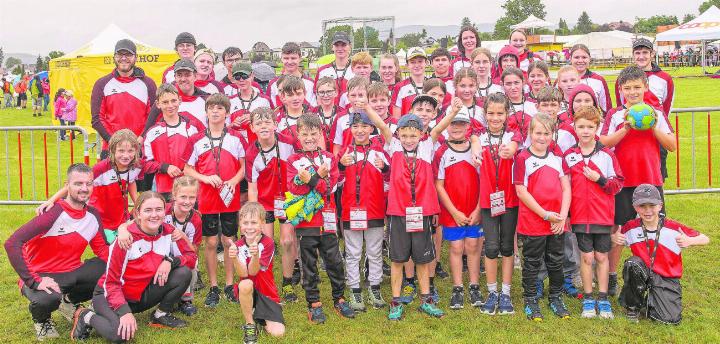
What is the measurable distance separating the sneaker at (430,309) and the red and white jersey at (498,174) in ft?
3.41

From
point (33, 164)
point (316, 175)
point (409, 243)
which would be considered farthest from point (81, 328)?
point (33, 164)

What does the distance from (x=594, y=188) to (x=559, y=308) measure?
1154mm

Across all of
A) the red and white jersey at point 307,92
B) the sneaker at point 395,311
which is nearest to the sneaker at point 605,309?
the sneaker at point 395,311

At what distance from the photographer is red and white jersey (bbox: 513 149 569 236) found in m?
5.34

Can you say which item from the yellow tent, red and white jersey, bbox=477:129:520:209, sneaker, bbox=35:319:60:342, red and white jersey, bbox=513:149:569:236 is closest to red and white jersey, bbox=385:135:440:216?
red and white jersey, bbox=477:129:520:209

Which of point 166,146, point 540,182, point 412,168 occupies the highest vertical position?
point 166,146

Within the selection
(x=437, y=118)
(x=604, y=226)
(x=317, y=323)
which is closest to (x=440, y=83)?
(x=437, y=118)

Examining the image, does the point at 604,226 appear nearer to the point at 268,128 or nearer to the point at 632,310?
the point at 632,310

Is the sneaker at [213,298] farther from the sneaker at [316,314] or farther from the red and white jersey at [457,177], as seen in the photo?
the red and white jersey at [457,177]

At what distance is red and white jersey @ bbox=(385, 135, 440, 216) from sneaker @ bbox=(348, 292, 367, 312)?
91 centimetres

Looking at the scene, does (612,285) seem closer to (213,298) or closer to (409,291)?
(409,291)

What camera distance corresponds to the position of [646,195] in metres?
5.24

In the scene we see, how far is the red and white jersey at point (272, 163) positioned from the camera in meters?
5.89

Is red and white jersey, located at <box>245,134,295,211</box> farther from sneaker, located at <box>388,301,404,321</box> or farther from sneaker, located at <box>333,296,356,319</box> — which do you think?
sneaker, located at <box>388,301,404,321</box>
